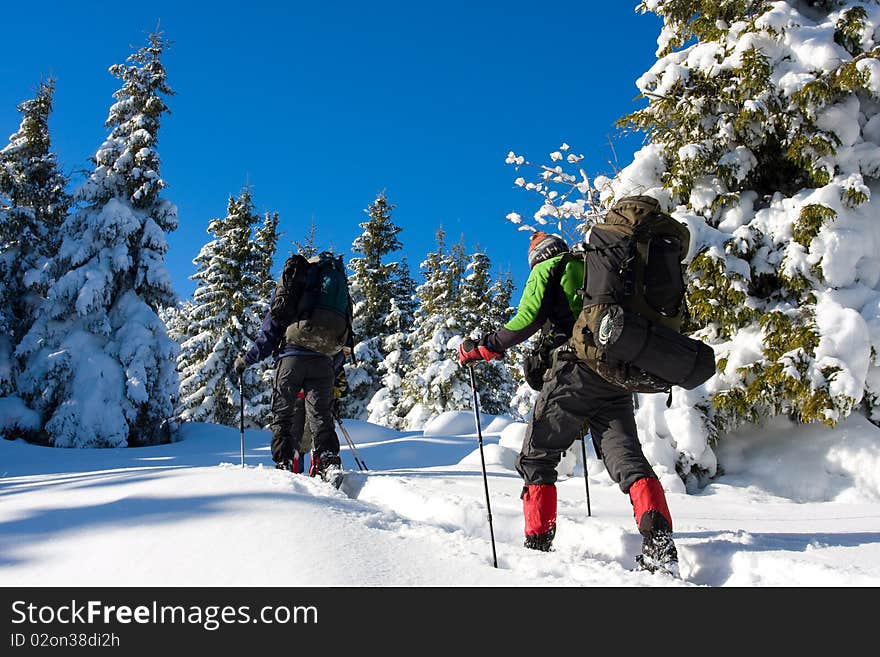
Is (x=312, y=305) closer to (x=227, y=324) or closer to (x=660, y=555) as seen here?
(x=660, y=555)

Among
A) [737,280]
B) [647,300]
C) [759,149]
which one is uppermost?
[759,149]

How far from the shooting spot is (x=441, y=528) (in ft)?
13.1

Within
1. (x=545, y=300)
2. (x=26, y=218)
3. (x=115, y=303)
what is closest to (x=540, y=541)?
(x=545, y=300)

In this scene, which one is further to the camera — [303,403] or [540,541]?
[303,403]

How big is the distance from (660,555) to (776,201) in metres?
5.18

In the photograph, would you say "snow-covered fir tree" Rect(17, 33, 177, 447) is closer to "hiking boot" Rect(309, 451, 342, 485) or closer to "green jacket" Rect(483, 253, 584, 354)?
"hiking boot" Rect(309, 451, 342, 485)

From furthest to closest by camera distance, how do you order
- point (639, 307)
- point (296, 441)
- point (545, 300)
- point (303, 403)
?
point (296, 441) < point (303, 403) < point (545, 300) < point (639, 307)

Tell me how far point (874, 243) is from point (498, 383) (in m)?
21.8

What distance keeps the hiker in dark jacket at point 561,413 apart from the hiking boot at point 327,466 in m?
2.14

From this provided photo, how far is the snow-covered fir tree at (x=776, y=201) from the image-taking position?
5852 millimetres
